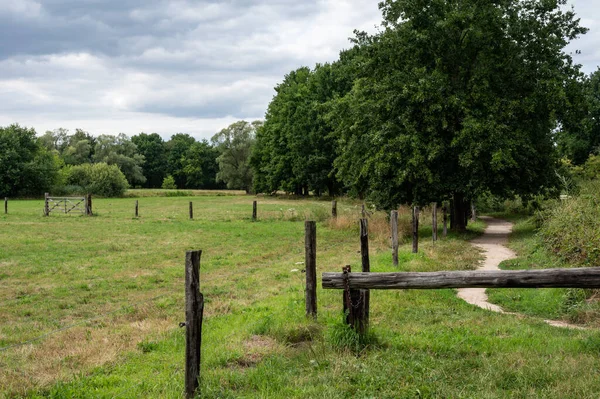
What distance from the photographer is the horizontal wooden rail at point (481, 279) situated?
19.2 ft

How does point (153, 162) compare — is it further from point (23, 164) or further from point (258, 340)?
point (258, 340)

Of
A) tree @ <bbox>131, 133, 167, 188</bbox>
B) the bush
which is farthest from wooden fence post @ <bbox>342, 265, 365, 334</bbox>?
tree @ <bbox>131, 133, 167, 188</bbox>

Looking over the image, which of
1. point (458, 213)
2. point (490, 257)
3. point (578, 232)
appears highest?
point (578, 232)

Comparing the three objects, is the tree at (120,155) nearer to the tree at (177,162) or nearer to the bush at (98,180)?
the tree at (177,162)

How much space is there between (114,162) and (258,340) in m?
99.1

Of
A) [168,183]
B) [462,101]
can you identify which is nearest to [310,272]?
[462,101]

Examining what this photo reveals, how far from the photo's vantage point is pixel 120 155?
99688 mm

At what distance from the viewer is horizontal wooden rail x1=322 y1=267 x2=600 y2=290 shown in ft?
19.2

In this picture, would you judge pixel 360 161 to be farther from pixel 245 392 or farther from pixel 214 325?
pixel 245 392

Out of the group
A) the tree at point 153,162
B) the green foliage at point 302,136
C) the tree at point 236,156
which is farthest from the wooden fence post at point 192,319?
the tree at point 153,162

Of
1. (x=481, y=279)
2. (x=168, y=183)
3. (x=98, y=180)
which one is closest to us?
(x=481, y=279)

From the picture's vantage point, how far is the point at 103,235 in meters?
24.6

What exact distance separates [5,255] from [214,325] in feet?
42.5

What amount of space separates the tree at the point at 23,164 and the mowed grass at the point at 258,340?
61.2 metres
